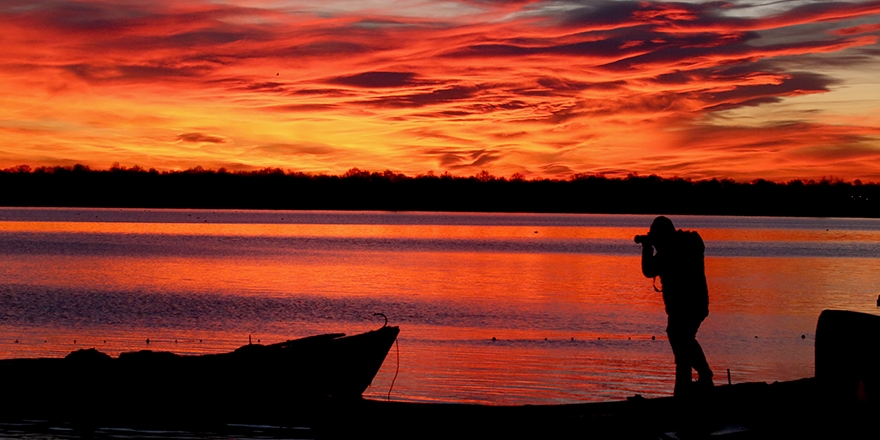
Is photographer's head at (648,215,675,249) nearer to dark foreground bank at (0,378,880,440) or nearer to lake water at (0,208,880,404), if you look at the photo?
dark foreground bank at (0,378,880,440)

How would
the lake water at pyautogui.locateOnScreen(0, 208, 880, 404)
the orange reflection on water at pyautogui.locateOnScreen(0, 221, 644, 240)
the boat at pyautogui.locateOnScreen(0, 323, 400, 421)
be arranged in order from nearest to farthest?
the boat at pyautogui.locateOnScreen(0, 323, 400, 421)
the lake water at pyautogui.locateOnScreen(0, 208, 880, 404)
the orange reflection on water at pyautogui.locateOnScreen(0, 221, 644, 240)

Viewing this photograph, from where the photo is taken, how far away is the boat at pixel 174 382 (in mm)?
14242

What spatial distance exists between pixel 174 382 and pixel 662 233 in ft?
25.5

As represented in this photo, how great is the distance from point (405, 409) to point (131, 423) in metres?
4.94

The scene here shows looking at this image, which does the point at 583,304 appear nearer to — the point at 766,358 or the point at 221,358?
the point at 766,358

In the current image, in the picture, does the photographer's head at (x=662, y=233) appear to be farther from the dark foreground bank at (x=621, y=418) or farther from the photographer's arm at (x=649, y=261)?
the dark foreground bank at (x=621, y=418)

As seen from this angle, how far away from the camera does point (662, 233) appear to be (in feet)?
35.6

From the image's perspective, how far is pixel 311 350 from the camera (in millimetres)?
14727

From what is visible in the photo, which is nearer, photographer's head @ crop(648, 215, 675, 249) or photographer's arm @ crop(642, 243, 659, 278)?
photographer's head @ crop(648, 215, 675, 249)

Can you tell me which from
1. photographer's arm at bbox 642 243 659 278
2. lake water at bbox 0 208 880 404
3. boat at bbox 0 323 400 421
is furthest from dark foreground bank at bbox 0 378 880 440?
lake water at bbox 0 208 880 404

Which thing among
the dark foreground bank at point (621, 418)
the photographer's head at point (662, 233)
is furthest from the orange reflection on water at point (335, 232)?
the photographer's head at point (662, 233)

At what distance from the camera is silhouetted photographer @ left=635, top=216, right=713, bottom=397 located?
1073 cm

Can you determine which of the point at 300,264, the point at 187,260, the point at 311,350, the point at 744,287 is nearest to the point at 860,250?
the point at 744,287

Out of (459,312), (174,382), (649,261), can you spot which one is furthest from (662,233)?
(459,312)
